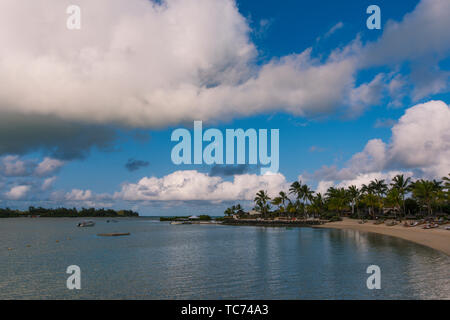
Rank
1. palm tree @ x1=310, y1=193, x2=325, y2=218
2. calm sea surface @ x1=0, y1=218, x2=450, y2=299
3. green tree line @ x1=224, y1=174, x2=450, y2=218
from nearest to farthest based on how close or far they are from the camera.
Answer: calm sea surface @ x1=0, y1=218, x2=450, y2=299
green tree line @ x1=224, y1=174, x2=450, y2=218
palm tree @ x1=310, y1=193, x2=325, y2=218

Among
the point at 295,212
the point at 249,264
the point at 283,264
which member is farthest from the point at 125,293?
the point at 295,212

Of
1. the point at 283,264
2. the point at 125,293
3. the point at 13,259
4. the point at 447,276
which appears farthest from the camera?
the point at 13,259

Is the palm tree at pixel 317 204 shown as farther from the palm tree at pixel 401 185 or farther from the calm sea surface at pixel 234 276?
the calm sea surface at pixel 234 276

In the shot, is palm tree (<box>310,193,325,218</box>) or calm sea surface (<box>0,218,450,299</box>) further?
palm tree (<box>310,193,325,218</box>)

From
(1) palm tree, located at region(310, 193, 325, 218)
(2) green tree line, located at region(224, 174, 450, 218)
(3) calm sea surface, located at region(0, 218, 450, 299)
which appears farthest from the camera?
(1) palm tree, located at region(310, 193, 325, 218)

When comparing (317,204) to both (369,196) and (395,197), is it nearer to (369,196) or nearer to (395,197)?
(369,196)

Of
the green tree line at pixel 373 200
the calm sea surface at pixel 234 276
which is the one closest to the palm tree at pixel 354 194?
the green tree line at pixel 373 200

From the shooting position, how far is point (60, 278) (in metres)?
31.2

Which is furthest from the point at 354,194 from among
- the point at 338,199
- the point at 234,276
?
the point at 234,276

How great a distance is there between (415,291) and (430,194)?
90057 mm

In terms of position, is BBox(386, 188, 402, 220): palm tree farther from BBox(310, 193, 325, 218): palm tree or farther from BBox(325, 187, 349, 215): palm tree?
BBox(310, 193, 325, 218): palm tree

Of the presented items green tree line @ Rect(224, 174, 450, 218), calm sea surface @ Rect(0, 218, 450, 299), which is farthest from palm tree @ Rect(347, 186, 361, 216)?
calm sea surface @ Rect(0, 218, 450, 299)
